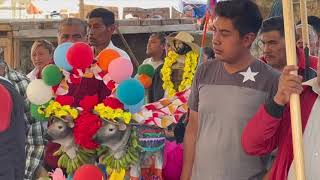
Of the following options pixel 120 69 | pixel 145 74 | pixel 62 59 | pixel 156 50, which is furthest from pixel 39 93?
pixel 156 50

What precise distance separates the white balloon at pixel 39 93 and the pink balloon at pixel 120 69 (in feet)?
1.20

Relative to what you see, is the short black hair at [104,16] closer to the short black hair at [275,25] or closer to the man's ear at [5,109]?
the short black hair at [275,25]

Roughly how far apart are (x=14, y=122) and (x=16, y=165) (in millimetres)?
221

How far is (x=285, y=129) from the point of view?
2316 mm

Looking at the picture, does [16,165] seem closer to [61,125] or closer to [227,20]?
[61,125]

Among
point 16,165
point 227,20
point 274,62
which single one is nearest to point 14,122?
point 16,165

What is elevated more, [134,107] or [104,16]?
[104,16]

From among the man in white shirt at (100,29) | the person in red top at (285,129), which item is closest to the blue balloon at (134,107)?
the person in red top at (285,129)

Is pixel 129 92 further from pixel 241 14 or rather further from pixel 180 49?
pixel 180 49

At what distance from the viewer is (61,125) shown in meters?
3.06

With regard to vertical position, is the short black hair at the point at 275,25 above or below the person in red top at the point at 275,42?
above

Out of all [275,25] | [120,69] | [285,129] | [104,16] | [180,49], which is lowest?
[285,129]

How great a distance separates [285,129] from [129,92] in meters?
0.97

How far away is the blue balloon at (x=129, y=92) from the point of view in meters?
2.99
